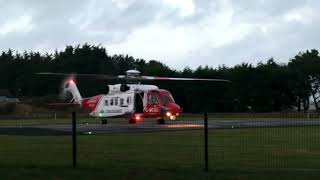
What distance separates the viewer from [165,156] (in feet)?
65.0

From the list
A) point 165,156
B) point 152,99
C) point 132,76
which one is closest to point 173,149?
point 165,156

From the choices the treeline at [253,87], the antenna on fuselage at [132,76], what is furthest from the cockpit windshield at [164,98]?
the treeline at [253,87]

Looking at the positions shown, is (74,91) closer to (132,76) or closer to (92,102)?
(92,102)

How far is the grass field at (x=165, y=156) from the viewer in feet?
49.4

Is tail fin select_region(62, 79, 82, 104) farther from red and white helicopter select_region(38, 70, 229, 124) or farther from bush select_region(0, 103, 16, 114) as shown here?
bush select_region(0, 103, 16, 114)

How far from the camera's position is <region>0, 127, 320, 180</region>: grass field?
15.1m

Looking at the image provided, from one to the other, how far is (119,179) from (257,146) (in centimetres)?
1018

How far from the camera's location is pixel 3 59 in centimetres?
16100

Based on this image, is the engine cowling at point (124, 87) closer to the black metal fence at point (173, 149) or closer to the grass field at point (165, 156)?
the black metal fence at point (173, 149)

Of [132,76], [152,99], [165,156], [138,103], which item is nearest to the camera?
[165,156]

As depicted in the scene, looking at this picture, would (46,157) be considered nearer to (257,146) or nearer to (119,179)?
(119,179)

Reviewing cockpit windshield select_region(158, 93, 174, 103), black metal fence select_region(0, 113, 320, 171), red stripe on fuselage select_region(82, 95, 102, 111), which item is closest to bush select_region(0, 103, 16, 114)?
red stripe on fuselage select_region(82, 95, 102, 111)

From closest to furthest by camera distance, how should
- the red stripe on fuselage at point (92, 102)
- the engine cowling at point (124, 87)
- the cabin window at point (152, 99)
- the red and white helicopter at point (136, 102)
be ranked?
1. the red and white helicopter at point (136, 102)
2. the cabin window at point (152, 99)
3. the engine cowling at point (124, 87)
4. the red stripe on fuselage at point (92, 102)

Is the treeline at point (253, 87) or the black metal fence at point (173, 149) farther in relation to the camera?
the treeline at point (253, 87)
